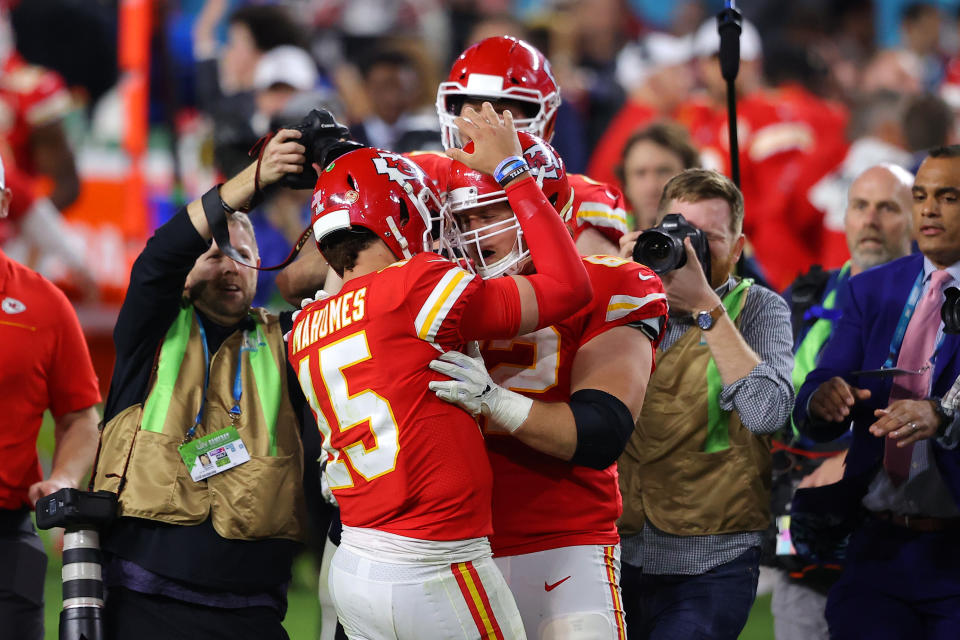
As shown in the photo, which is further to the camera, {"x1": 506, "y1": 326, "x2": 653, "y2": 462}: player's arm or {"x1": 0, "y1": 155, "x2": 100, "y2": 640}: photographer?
{"x1": 0, "y1": 155, "x2": 100, "y2": 640}: photographer

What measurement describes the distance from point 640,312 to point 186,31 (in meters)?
10.4

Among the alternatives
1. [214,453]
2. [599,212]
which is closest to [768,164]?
[599,212]

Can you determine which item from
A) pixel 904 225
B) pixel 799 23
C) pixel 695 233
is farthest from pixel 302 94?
pixel 799 23

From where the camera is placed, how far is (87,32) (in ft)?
41.6

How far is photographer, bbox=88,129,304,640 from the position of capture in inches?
156

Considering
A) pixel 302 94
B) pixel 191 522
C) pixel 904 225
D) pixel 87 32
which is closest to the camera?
pixel 191 522

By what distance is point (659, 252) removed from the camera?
4.16 m

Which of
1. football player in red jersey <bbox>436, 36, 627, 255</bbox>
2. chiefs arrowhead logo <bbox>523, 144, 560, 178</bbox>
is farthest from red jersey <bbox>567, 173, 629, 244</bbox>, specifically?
chiefs arrowhead logo <bbox>523, 144, 560, 178</bbox>

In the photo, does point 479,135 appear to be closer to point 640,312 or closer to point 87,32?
point 640,312

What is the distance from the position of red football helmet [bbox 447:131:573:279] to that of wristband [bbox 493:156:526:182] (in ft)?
0.20

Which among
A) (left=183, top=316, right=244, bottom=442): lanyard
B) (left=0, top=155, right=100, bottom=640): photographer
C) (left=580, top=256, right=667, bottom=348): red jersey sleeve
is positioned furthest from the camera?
(left=0, top=155, right=100, bottom=640): photographer

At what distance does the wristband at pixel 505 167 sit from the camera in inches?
139

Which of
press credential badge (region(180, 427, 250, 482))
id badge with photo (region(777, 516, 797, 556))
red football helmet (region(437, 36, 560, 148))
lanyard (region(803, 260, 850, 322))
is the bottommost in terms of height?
id badge with photo (region(777, 516, 797, 556))

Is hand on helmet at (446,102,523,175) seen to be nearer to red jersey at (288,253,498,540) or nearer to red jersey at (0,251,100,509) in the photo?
red jersey at (288,253,498,540)
